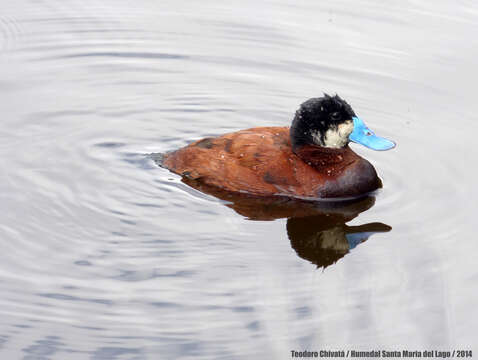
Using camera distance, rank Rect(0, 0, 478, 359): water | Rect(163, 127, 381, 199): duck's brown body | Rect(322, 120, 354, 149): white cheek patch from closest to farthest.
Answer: Rect(0, 0, 478, 359): water
Rect(163, 127, 381, 199): duck's brown body
Rect(322, 120, 354, 149): white cheek patch

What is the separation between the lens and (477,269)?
6320 millimetres

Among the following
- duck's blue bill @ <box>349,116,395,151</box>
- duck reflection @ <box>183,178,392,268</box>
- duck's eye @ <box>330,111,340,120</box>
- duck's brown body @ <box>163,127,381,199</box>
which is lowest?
duck reflection @ <box>183,178,392,268</box>

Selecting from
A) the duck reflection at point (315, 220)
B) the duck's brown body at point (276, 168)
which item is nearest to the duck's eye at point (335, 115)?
the duck's brown body at point (276, 168)

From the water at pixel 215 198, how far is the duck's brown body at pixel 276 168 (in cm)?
20

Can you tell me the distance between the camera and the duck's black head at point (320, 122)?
7379 mm

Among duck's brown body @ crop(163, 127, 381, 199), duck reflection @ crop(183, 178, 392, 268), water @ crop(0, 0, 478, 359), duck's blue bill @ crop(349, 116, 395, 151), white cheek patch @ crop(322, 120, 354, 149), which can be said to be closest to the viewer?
water @ crop(0, 0, 478, 359)

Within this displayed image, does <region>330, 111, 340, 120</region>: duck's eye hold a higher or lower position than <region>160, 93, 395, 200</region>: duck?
higher

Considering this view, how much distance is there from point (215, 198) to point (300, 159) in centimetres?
86

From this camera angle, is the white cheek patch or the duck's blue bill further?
the duck's blue bill

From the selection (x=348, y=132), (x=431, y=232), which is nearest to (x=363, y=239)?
(x=431, y=232)

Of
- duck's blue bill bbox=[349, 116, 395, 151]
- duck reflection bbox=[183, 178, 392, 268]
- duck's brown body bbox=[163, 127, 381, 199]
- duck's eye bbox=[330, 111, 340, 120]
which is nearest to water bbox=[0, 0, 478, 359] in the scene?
duck reflection bbox=[183, 178, 392, 268]

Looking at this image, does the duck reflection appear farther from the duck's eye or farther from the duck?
the duck's eye

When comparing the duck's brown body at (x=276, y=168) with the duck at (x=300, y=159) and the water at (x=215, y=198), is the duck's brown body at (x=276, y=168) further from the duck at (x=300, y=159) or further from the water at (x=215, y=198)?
the water at (x=215, y=198)

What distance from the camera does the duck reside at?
7.36 meters
